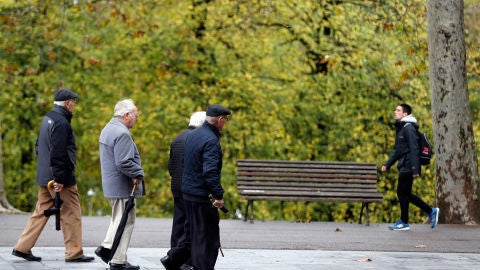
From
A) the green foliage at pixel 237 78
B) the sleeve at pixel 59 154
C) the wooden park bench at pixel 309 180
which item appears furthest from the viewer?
the green foliage at pixel 237 78

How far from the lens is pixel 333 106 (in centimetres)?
2516

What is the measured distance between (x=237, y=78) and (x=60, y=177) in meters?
16.6

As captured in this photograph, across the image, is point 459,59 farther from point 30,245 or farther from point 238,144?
point 238,144

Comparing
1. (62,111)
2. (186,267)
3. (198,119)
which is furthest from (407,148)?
(62,111)

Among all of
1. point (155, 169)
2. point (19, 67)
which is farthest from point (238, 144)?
point (19, 67)

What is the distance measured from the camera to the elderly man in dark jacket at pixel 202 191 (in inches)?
342

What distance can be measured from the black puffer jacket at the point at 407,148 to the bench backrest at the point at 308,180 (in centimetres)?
134

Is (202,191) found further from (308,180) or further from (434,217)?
(308,180)

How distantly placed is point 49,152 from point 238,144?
1647cm

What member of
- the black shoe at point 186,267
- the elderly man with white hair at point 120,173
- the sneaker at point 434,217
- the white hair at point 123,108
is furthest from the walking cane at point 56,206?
the sneaker at point 434,217

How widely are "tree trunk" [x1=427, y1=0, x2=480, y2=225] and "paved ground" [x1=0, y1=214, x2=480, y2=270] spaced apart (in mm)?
557

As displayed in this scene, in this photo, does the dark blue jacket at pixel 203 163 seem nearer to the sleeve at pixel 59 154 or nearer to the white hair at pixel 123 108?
the white hair at pixel 123 108

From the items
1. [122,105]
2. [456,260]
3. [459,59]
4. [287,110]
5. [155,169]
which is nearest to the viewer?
[122,105]

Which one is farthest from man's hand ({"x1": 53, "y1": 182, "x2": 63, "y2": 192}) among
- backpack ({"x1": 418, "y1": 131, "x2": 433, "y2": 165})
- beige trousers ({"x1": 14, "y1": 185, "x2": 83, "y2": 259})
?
backpack ({"x1": 418, "y1": 131, "x2": 433, "y2": 165})
